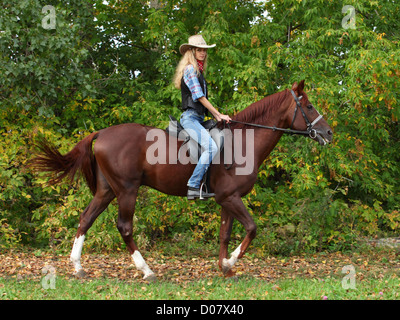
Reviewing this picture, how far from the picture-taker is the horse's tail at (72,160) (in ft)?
21.5

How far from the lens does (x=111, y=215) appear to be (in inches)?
342

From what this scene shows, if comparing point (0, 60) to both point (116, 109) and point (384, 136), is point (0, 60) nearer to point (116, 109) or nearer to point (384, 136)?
point (116, 109)

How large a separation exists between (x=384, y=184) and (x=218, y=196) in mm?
4938

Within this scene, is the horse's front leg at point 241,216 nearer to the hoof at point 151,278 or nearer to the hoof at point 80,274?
the hoof at point 151,278

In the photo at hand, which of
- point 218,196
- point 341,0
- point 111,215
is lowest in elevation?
point 111,215

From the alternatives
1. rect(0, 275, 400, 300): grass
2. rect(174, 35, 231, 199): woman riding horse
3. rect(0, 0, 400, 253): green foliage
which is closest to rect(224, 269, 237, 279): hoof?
rect(0, 275, 400, 300): grass

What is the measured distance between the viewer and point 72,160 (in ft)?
21.7

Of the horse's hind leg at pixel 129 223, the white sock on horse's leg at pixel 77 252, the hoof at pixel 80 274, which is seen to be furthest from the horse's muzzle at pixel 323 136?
the hoof at pixel 80 274

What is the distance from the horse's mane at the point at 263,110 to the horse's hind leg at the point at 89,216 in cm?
213

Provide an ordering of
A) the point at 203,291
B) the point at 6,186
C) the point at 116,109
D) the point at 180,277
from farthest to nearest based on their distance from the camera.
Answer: the point at 116,109 < the point at 6,186 < the point at 180,277 < the point at 203,291

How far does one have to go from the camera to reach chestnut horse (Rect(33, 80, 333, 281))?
604 centimetres

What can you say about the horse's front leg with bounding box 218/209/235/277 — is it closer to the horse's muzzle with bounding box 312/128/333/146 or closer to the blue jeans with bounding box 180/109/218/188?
the blue jeans with bounding box 180/109/218/188

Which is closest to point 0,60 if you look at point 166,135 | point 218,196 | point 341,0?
point 166,135

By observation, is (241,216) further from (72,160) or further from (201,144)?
(72,160)
